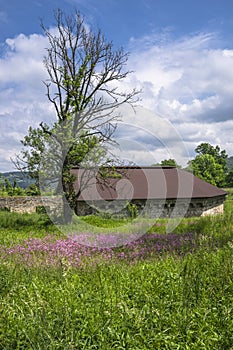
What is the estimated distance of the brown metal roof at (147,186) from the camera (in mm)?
20859

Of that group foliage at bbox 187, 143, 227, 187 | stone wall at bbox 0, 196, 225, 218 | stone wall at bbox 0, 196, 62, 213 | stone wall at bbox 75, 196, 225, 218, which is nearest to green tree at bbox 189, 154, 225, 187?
foliage at bbox 187, 143, 227, 187

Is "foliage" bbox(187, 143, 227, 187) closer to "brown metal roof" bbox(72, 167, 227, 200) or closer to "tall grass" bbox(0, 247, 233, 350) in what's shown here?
"brown metal roof" bbox(72, 167, 227, 200)

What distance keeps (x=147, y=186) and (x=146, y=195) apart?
1.72 meters

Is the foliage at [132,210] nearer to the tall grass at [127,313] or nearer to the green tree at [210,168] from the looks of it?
the tall grass at [127,313]

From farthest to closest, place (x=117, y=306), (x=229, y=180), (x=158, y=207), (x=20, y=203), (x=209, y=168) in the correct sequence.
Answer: (x=229, y=180)
(x=209, y=168)
(x=20, y=203)
(x=158, y=207)
(x=117, y=306)

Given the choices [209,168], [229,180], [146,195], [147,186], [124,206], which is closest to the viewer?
[124,206]

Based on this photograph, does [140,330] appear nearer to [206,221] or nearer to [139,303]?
[139,303]

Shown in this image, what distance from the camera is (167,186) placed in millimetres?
23906

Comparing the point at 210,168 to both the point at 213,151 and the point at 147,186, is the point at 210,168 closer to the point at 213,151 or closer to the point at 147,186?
the point at 213,151

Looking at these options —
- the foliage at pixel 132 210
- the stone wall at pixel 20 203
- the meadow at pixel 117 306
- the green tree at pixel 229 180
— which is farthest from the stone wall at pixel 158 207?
the green tree at pixel 229 180

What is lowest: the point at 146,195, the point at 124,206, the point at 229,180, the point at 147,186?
the point at 124,206

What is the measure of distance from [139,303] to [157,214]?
1749 centimetres

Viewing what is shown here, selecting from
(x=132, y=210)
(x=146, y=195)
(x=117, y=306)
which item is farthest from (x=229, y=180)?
(x=117, y=306)

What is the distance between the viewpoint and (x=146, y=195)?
857 inches
